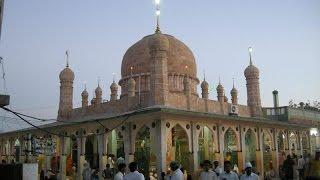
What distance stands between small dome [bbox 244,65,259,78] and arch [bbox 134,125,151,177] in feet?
27.2

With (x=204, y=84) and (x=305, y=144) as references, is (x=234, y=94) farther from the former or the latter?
(x=305, y=144)

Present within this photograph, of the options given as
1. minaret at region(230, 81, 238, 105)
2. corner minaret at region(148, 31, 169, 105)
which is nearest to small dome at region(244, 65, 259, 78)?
minaret at region(230, 81, 238, 105)

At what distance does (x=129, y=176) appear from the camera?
787 cm

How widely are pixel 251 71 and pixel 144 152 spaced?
30.6ft

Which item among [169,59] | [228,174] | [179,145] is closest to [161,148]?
[228,174]

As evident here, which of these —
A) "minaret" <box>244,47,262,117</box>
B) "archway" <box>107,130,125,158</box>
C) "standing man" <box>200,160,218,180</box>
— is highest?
"minaret" <box>244,47,262,117</box>

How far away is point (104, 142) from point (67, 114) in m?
5.91

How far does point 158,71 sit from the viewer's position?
1847 cm

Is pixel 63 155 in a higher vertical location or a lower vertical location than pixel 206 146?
lower

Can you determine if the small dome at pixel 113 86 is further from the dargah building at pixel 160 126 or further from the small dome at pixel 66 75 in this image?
the small dome at pixel 66 75

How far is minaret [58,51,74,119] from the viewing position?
2398 cm

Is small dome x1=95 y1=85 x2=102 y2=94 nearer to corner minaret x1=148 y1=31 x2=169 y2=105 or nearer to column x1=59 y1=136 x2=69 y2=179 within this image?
column x1=59 y1=136 x2=69 y2=179

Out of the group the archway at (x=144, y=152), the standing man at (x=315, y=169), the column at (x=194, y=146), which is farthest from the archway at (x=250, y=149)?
the standing man at (x=315, y=169)

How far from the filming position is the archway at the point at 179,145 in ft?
64.5
